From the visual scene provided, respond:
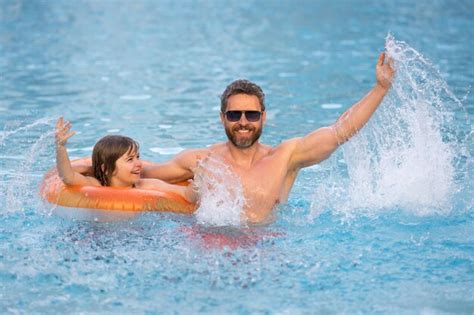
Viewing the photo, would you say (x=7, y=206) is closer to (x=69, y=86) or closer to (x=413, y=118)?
(x=413, y=118)

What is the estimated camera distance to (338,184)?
7.30 m

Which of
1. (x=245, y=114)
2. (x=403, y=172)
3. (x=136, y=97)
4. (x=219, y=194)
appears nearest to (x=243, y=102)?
(x=245, y=114)

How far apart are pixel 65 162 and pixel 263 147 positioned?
1.32 meters

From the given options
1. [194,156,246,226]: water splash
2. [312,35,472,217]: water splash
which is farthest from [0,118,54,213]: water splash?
[312,35,472,217]: water splash

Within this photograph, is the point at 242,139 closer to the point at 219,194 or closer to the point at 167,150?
the point at 219,194

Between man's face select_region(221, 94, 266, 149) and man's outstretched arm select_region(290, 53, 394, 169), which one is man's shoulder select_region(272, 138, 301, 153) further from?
man's face select_region(221, 94, 266, 149)

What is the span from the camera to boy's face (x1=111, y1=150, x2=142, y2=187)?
6215 mm

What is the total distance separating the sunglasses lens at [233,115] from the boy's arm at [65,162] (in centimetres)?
101

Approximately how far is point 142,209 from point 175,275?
104cm

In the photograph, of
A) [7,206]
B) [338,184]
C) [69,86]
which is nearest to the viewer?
[7,206]

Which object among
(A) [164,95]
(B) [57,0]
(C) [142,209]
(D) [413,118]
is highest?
(B) [57,0]

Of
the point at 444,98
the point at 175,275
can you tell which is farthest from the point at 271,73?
the point at 175,275

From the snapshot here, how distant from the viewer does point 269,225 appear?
19.5 feet

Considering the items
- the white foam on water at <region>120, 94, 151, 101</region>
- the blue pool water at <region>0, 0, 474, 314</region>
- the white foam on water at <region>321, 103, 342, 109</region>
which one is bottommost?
the blue pool water at <region>0, 0, 474, 314</region>
